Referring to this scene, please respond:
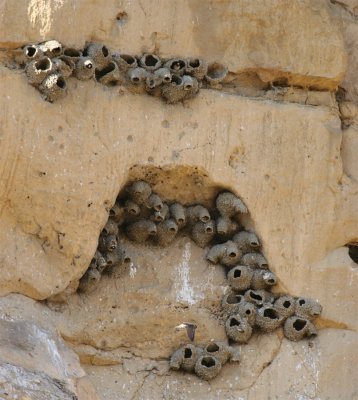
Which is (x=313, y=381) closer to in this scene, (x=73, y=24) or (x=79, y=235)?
(x=79, y=235)

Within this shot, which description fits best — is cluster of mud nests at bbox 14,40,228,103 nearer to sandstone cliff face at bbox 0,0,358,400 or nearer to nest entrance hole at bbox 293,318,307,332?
sandstone cliff face at bbox 0,0,358,400

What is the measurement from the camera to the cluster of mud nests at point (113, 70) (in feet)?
22.0

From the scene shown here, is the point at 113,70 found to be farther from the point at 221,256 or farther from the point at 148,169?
the point at 221,256

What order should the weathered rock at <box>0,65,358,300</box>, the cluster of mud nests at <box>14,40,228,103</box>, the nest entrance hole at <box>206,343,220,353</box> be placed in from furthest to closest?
the nest entrance hole at <box>206,343,220,353</box>, the cluster of mud nests at <box>14,40,228,103</box>, the weathered rock at <box>0,65,358,300</box>

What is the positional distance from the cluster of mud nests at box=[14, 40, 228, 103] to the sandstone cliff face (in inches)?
2.3

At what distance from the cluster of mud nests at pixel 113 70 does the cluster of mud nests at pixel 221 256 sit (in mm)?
502

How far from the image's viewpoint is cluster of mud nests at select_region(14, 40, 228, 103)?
6.70 m


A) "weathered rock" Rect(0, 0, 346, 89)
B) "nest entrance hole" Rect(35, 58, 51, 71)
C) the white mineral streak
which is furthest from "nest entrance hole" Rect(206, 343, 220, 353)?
"nest entrance hole" Rect(35, 58, 51, 71)

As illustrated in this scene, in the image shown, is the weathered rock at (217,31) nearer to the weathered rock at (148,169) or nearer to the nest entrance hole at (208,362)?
the weathered rock at (148,169)

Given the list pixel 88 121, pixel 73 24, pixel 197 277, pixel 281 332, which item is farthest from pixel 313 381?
pixel 73 24

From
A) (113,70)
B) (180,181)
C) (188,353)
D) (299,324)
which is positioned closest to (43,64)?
(113,70)

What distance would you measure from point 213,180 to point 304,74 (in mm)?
835

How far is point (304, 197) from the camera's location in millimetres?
7285

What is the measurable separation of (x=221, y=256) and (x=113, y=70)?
3.63ft
